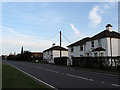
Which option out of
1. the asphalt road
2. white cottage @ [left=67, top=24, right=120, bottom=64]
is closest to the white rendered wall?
white cottage @ [left=67, top=24, right=120, bottom=64]

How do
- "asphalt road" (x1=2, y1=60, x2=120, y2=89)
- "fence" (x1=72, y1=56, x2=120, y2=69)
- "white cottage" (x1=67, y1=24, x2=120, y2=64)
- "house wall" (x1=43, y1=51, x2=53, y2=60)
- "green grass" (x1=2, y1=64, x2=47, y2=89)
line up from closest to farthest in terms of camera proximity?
"green grass" (x1=2, y1=64, x2=47, y2=89) → "asphalt road" (x1=2, y1=60, x2=120, y2=89) → "fence" (x1=72, y1=56, x2=120, y2=69) → "white cottage" (x1=67, y1=24, x2=120, y2=64) → "house wall" (x1=43, y1=51, x2=53, y2=60)

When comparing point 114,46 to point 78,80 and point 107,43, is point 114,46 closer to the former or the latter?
point 107,43

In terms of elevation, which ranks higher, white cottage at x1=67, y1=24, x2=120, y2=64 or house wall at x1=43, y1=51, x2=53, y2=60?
white cottage at x1=67, y1=24, x2=120, y2=64

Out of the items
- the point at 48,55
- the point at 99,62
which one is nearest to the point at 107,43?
the point at 99,62

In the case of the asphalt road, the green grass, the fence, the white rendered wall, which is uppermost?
the white rendered wall

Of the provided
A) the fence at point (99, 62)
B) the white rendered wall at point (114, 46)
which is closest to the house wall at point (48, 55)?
the white rendered wall at point (114, 46)

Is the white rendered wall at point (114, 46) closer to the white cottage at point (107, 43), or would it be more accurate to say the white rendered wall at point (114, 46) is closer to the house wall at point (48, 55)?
the white cottage at point (107, 43)

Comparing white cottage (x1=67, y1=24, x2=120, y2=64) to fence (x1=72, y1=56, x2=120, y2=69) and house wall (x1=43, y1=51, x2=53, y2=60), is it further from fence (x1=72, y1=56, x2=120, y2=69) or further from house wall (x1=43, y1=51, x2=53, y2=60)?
house wall (x1=43, y1=51, x2=53, y2=60)

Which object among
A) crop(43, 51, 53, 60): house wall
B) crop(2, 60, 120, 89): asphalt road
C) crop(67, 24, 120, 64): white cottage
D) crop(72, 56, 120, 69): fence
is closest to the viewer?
crop(2, 60, 120, 89): asphalt road

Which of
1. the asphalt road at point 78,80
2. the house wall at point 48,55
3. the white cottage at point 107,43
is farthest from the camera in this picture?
the house wall at point 48,55

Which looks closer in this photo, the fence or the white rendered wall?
the fence

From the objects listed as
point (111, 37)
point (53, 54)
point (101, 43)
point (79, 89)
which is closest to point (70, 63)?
point (101, 43)

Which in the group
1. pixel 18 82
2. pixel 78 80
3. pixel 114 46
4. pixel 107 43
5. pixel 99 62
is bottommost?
pixel 78 80

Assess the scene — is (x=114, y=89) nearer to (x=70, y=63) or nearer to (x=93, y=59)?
(x=93, y=59)
